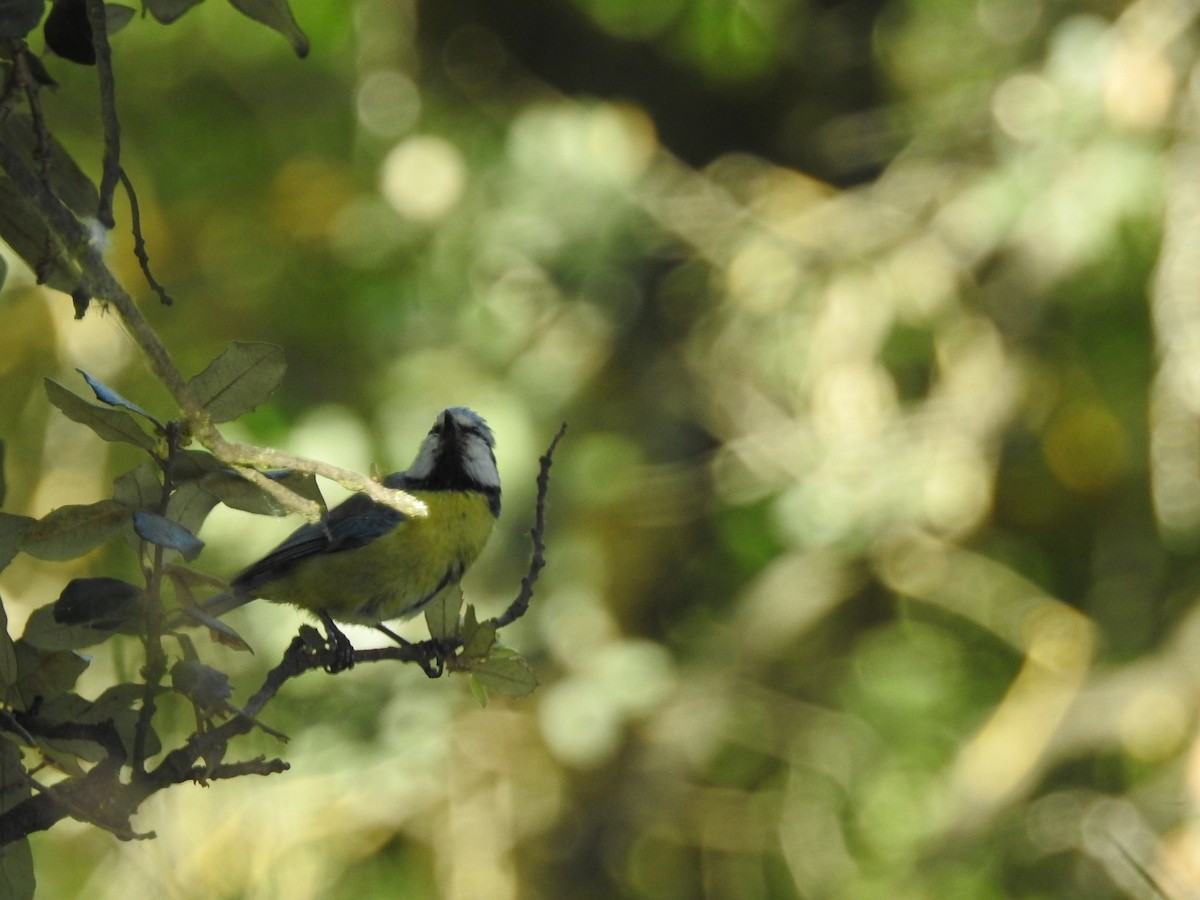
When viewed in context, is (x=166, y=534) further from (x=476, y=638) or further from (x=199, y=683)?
(x=476, y=638)

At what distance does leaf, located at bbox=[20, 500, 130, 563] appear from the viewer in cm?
108

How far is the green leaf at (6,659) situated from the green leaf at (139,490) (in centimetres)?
13

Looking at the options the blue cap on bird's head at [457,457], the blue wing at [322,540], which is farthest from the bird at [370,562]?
the blue cap on bird's head at [457,457]

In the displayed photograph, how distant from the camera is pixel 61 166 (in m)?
1.24

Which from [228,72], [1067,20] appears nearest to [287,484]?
[228,72]

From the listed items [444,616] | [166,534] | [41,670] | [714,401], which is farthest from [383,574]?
[714,401]

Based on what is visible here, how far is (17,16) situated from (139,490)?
388mm

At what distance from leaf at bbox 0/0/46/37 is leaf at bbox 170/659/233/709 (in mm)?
516

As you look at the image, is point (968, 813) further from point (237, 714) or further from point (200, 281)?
point (237, 714)

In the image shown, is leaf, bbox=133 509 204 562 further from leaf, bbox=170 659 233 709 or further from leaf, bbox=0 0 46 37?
leaf, bbox=0 0 46 37

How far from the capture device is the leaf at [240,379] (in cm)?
111

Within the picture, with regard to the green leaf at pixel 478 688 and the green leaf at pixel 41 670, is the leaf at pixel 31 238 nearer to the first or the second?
the green leaf at pixel 41 670

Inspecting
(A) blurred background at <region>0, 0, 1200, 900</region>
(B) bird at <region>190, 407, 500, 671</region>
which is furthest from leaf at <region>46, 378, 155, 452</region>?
(A) blurred background at <region>0, 0, 1200, 900</region>

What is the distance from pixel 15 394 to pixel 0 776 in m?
3.16
